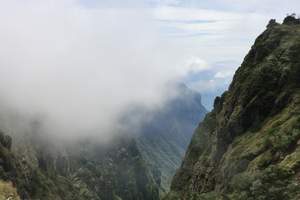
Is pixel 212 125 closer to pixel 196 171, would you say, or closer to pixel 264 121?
pixel 196 171

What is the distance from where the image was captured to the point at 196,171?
533ft

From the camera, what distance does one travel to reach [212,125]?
188m

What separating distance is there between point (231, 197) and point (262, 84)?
2476 inches

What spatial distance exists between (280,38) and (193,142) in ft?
176

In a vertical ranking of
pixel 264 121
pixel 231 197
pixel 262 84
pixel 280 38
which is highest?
pixel 280 38

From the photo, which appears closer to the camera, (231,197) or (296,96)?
(231,197)

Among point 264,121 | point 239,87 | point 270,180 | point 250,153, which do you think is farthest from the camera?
point 239,87

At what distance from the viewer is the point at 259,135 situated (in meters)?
123

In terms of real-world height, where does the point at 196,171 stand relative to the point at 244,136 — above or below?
below

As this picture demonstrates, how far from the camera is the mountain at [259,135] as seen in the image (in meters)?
80.9

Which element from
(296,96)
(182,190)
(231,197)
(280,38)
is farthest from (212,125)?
(231,197)

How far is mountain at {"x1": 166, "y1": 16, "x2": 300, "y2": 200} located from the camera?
8088 cm

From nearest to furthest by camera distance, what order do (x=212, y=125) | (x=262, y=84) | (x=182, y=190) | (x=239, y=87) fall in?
(x=262, y=84), (x=239, y=87), (x=182, y=190), (x=212, y=125)

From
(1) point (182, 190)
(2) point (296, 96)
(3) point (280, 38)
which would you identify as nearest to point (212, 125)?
→ (1) point (182, 190)
